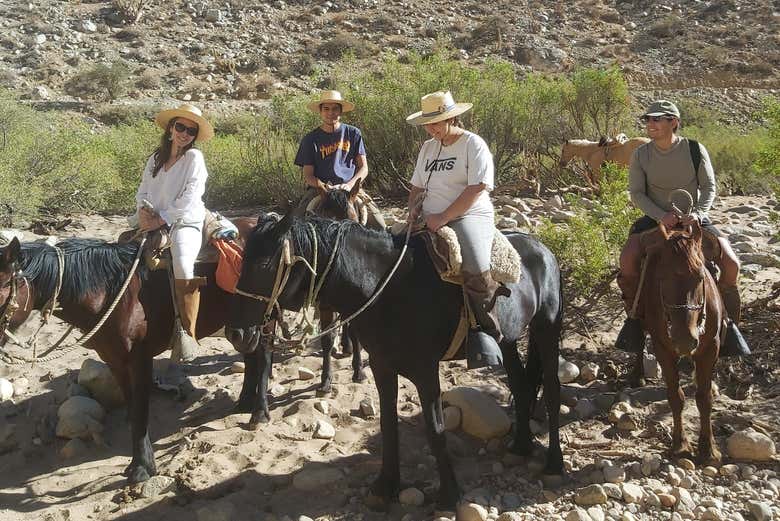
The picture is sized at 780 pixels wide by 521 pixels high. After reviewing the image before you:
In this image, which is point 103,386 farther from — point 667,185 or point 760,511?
point 760,511

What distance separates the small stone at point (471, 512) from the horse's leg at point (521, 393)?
34.4 inches

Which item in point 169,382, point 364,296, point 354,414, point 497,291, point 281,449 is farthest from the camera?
point 169,382

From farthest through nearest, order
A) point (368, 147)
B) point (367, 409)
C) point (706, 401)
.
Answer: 1. point (368, 147)
2. point (367, 409)
3. point (706, 401)

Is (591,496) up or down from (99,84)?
down

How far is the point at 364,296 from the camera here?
11.8 feet

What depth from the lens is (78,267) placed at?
164 inches

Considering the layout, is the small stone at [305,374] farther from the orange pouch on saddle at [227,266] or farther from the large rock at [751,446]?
the large rock at [751,446]

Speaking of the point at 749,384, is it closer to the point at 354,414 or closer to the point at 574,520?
the point at 574,520

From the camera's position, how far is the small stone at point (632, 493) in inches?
152

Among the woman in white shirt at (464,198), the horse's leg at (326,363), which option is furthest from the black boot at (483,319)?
the horse's leg at (326,363)

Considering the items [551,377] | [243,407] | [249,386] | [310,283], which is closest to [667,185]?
[551,377]

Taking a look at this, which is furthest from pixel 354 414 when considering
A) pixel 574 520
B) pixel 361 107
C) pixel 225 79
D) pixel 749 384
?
pixel 225 79

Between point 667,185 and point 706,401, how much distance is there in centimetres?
149

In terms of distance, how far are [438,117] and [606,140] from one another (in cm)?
906
